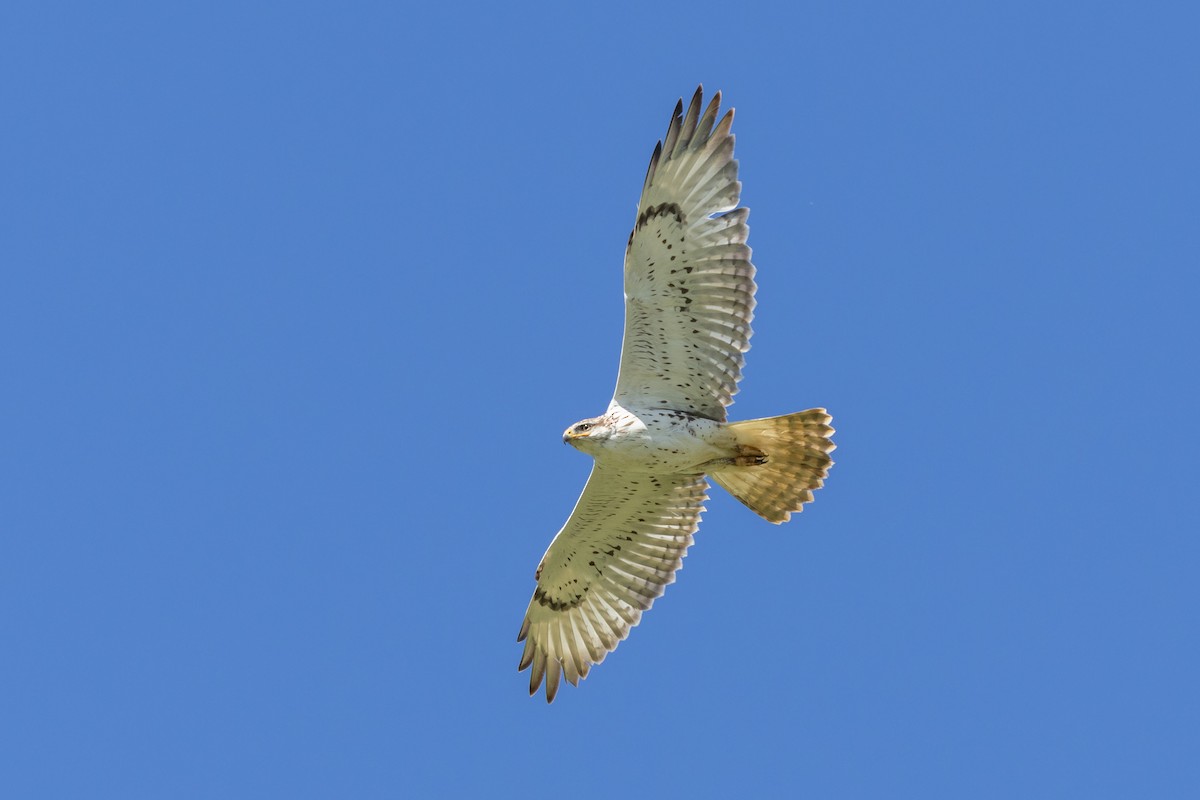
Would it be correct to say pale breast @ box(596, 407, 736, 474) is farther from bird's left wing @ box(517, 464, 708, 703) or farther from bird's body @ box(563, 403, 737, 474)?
bird's left wing @ box(517, 464, 708, 703)

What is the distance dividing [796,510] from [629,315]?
81.6 inches

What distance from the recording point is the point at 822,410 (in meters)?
11.5

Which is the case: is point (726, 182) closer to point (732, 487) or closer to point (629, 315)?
point (629, 315)

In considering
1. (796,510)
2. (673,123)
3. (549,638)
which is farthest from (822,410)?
(549,638)

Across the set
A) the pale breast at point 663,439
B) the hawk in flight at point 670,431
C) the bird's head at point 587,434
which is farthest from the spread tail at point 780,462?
the bird's head at point 587,434

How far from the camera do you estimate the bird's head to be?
37.3ft

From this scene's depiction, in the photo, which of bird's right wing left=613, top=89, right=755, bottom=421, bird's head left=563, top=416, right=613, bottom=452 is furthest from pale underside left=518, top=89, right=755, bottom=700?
bird's head left=563, top=416, right=613, bottom=452

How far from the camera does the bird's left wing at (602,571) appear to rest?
12430mm

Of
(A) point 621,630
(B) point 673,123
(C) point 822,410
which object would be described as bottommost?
(A) point 621,630

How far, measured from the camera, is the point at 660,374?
37.8ft

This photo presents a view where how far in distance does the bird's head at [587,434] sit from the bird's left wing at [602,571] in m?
0.89

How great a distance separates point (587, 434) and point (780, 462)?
1.54 metres

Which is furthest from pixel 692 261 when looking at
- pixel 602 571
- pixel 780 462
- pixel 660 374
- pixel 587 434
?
pixel 602 571

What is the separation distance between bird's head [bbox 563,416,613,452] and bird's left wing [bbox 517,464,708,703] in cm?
89
